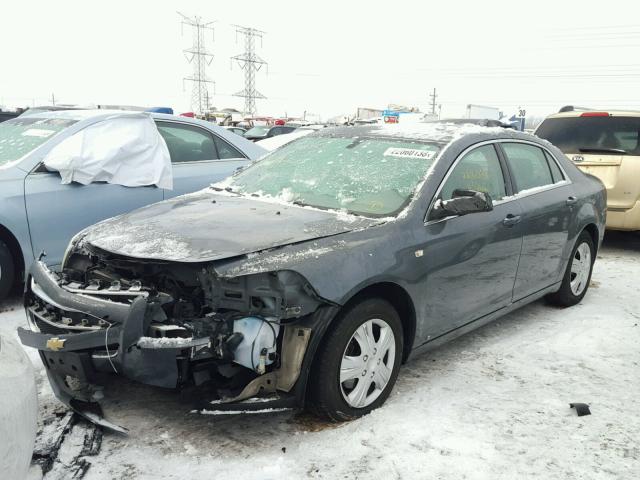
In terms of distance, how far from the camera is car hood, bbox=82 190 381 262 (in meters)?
2.81

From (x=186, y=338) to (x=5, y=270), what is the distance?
2.77 metres

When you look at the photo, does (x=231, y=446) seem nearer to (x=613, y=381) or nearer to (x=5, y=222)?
(x=613, y=381)

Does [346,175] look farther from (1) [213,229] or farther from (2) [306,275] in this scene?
(2) [306,275]

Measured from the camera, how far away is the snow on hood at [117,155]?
4.91 meters

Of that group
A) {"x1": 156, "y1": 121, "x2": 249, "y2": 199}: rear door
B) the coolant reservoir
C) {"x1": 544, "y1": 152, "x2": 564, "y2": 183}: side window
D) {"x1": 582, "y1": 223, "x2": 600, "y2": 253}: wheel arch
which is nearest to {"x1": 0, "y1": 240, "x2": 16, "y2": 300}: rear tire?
{"x1": 156, "y1": 121, "x2": 249, "y2": 199}: rear door

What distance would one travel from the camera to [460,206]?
340 centimetres

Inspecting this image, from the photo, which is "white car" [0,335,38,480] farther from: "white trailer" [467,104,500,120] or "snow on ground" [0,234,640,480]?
"white trailer" [467,104,500,120]

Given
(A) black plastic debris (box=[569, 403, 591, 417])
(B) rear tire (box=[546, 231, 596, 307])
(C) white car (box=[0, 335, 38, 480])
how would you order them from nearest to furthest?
(C) white car (box=[0, 335, 38, 480])
(A) black plastic debris (box=[569, 403, 591, 417])
(B) rear tire (box=[546, 231, 596, 307])

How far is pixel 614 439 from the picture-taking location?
3.04 metres

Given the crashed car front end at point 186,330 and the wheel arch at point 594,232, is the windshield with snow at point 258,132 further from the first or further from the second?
the crashed car front end at point 186,330

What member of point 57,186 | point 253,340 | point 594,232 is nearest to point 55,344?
point 253,340

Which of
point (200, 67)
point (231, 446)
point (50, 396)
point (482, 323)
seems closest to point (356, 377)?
point (231, 446)

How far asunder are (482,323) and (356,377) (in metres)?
1.31

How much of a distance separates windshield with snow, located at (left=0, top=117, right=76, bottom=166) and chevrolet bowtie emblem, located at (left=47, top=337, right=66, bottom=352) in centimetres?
279
